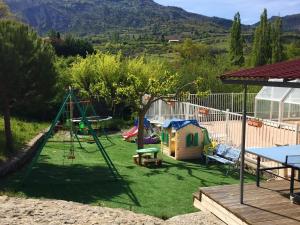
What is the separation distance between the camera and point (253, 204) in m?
7.72

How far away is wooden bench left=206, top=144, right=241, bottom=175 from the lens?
12.1 metres

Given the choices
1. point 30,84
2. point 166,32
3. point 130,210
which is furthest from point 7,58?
point 166,32

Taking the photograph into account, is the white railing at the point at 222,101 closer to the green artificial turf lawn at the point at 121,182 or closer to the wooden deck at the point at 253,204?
the green artificial turf lawn at the point at 121,182

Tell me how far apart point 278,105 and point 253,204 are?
12170 millimetres

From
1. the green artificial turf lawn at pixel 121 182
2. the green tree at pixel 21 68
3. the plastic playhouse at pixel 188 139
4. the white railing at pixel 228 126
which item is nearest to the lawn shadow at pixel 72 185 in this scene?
the green artificial turf lawn at pixel 121 182

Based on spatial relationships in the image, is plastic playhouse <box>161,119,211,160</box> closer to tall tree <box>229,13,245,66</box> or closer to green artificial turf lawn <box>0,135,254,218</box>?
green artificial turf lawn <box>0,135,254,218</box>

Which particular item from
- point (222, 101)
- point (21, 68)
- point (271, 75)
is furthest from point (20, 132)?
point (271, 75)

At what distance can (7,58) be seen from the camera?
11820 mm

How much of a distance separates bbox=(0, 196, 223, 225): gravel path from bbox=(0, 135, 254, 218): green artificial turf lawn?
0.60m

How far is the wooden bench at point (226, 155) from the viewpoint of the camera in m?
12.1

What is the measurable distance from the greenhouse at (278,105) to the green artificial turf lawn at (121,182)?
267 inches

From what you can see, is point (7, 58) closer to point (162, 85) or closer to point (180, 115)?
point (162, 85)

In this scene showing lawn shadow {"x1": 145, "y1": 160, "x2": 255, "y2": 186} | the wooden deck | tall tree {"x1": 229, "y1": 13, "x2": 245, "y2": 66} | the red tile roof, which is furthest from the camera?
tall tree {"x1": 229, "y1": 13, "x2": 245, "y2": 66}

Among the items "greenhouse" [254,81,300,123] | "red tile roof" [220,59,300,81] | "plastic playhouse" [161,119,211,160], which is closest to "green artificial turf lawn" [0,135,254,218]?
"plastic playhouse" [161,119,211,160]
